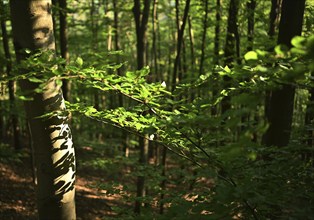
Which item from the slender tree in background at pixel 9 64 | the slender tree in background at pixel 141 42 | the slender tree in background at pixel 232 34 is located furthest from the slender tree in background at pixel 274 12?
the slender tree in background at pixel 9 64

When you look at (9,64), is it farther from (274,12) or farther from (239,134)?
(239,134)

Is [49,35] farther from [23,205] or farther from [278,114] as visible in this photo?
[23,205]

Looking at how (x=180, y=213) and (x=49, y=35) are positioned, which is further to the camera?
(x=49, y=35)

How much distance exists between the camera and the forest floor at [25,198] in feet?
26.1

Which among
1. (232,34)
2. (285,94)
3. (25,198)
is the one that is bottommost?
(25,198)

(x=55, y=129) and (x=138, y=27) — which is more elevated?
(x=138, y=27)

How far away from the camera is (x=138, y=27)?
7250mm

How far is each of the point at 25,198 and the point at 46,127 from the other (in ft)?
25.5

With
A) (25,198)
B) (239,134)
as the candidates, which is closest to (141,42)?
(239,134)

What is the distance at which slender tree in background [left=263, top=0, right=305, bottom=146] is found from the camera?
2.77 meters

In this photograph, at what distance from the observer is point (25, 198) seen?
885 centimetres

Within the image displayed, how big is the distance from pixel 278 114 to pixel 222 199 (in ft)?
5.54

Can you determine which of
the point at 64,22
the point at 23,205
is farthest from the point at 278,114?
the point at 23,205

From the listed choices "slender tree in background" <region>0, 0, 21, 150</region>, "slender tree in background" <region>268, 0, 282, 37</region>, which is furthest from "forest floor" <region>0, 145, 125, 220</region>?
"slender tree in background" <region>268, 0, 282, 37</region>
